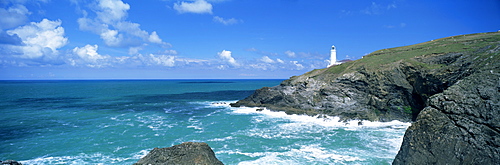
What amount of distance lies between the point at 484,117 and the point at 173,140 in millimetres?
23193

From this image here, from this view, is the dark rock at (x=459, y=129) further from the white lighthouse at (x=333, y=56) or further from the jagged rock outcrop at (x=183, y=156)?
the white lighthouse at (x=333, y=56)

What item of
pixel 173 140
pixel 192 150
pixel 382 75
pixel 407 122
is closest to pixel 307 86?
pixel 382 75

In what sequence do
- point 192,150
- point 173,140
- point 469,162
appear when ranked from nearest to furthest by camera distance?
point 192,150 → point 469,162 → point 173,140

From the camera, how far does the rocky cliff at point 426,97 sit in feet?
45.0

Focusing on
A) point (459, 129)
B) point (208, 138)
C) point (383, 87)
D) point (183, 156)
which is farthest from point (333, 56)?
point (183, 156)

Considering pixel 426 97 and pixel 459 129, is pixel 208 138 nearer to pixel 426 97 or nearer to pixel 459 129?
pixel 459 129

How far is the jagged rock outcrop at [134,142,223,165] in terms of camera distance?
37.0 ft

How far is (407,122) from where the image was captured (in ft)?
105

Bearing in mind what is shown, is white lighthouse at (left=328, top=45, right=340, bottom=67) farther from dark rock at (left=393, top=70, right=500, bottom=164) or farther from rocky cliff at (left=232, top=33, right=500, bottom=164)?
dark rock at (left=393, top=70, right=500, bottom=164)

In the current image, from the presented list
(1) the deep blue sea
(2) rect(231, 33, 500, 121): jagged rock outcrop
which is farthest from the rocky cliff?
(1) the deep blue sea

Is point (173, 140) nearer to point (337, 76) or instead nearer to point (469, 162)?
point (469, 162)

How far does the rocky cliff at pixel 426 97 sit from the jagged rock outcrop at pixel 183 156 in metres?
11.2

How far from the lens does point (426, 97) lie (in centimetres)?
3048

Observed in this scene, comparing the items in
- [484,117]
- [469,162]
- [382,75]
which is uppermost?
[382,75]
